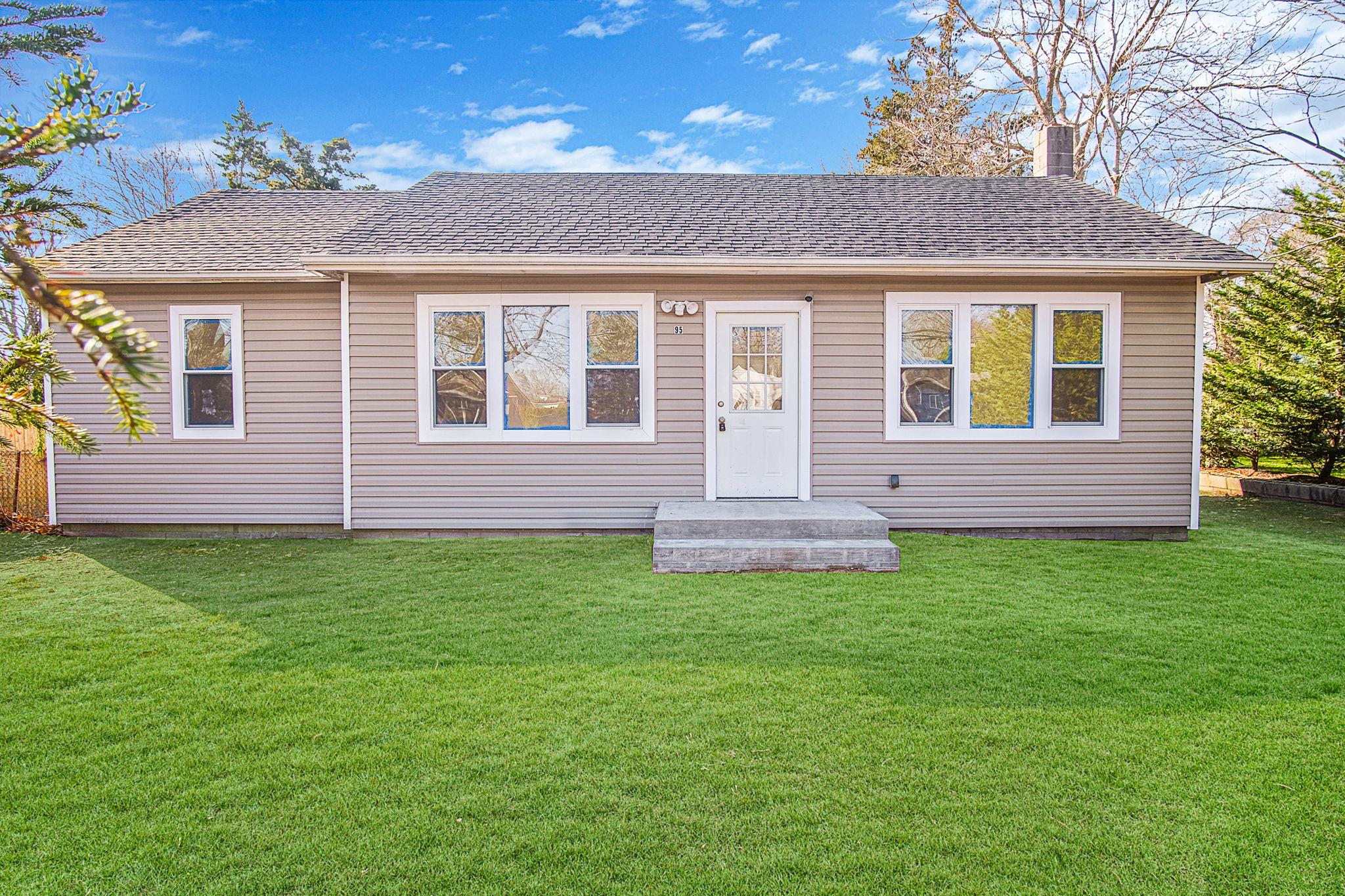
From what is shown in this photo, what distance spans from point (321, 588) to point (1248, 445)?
13.4 metres

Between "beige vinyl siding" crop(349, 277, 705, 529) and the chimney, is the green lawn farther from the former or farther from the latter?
the chimney

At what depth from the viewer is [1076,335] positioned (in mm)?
7398

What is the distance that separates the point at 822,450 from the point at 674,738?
4925 mm

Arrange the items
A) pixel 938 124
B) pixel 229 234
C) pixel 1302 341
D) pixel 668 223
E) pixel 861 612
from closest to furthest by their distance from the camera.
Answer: pixel 861 612 → pixel 668 223 → pixel 229 234 → pixel 1302 341 → pixel 938 124

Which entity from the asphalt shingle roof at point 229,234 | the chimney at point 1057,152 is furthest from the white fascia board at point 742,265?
the chimney at point 1057,152

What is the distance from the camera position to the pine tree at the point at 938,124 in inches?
683

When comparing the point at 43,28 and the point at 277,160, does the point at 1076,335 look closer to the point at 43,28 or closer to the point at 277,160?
the point at 43,28

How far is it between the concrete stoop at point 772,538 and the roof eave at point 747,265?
2.46m

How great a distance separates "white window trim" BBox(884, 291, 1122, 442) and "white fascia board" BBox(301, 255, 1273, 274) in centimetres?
34

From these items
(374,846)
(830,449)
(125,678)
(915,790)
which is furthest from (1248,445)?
(125,678)

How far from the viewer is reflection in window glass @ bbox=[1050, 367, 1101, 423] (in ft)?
24.3

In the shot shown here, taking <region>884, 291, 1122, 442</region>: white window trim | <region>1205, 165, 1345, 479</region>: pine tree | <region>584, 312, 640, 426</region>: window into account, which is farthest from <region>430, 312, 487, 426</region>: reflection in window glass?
<region>1205, 165, 1345, 479</region>: pine tree

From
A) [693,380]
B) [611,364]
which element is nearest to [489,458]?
[611,364]

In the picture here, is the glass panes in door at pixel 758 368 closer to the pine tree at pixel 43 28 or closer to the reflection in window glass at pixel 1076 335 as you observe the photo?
the reflection in window glass at pixel 1076 335
